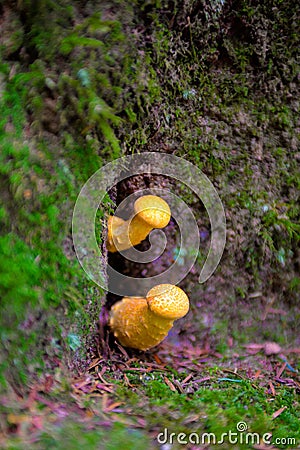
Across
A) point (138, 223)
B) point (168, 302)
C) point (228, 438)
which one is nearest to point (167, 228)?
point (138, 223)

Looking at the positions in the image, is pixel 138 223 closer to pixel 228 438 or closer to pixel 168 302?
pixel 168 302

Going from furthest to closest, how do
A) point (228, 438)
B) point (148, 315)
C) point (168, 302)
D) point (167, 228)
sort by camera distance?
point (167, 228) < point (148, 315) < point (168, 302) < point (228, 438)

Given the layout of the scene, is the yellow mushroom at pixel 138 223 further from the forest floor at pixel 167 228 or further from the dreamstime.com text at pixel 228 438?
the dreamstime.com text at pixel 228 438

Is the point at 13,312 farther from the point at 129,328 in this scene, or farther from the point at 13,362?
the point at 129,328

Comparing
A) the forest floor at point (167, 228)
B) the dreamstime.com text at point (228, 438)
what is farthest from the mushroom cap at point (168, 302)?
the dreamstime.com text at point (228, 438)

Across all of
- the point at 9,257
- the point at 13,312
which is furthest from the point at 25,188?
the point at 13,312

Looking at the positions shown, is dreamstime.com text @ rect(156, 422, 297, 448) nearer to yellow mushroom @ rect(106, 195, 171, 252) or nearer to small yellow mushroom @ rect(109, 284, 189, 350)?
small yellow mushroom @ rect(109, 284, 189, 350)
